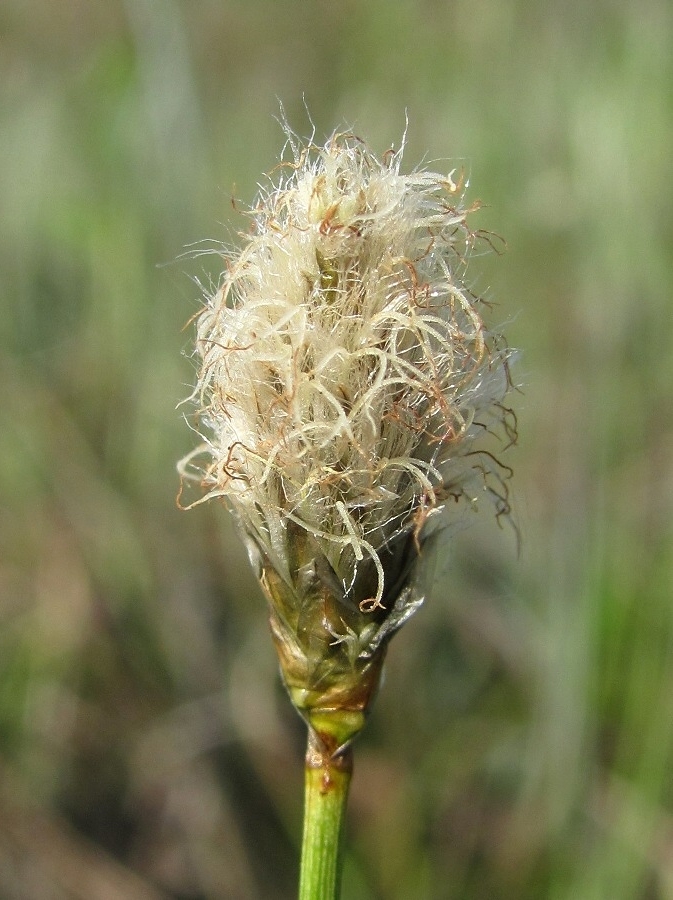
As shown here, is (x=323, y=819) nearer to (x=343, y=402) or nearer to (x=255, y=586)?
(x=343, y=402)

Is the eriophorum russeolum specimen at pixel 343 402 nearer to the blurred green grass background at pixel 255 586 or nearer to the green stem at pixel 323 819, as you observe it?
the green stem at pixel 323 819

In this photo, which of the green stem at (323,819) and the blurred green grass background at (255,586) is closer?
the green stem at (323,819)

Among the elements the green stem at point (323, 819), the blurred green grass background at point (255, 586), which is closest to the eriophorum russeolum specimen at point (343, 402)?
the green stem at point (323, 819)

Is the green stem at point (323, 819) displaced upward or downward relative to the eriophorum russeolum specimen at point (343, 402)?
downward

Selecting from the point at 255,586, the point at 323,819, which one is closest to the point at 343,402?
the point at 323,819

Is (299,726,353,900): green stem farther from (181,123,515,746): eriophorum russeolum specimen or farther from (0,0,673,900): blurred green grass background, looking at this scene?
(0,0,673,900): blurred green grass background

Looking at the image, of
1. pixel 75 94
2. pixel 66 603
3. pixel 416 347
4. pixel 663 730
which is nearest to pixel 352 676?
pixel 416 347

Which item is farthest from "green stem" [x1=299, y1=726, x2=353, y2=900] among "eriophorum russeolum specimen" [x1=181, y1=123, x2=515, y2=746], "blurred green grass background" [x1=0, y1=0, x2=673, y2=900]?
"blurred green grass background" [x1=0, y1=0, x2=673, y2=900]
